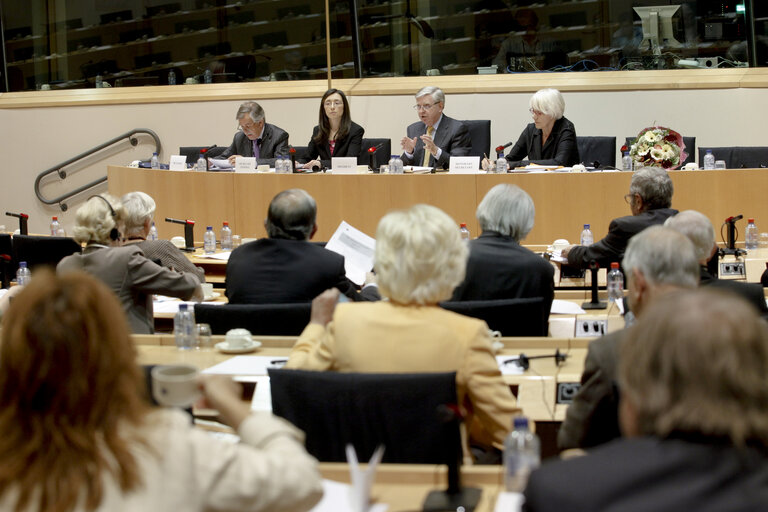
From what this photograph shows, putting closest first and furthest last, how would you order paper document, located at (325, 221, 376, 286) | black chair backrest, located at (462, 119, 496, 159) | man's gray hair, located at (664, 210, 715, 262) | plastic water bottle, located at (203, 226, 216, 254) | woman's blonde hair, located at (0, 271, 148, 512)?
1. woman's blonde hair, located at (0, 271, 148, 512)
2. man's gray hair, located at (664, 210, 715, 262)
3. paper document, located at (325, 221, 376, 286)
4. plastic water bottle, located at (203, 226, 216, 254)
5. black chair backrest, located at (462, 119, 496, 159)

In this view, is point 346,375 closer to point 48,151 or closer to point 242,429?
point 242,429

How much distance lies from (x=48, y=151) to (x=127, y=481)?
10280 millimetres

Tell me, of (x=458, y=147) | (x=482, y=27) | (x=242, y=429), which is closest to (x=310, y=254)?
(x=242, y=429)

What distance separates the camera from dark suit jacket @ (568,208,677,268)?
201 inches

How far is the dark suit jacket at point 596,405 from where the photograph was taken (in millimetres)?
2318

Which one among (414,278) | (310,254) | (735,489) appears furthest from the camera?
(310,254)

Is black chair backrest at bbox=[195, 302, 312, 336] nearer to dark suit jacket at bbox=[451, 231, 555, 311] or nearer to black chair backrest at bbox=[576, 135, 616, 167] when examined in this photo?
dark suit jacket at bbox=[451, 231, 555, 311]

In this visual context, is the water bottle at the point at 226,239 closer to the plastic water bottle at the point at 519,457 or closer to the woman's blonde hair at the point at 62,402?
the plastic water bottle at the point at 519,457

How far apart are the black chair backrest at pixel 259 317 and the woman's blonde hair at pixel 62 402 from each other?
6.90 feet

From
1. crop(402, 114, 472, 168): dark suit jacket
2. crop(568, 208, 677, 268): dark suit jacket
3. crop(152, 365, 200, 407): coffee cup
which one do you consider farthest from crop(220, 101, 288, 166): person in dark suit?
crop(152, 365, 200, 407): coffee cup

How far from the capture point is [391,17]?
10320 mm

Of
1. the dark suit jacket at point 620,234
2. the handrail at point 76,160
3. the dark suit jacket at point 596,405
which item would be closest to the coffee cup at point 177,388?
the dark suit jacket at point 596,405

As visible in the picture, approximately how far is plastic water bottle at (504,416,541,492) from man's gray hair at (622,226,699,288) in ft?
2.32

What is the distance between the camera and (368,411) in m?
2.34
